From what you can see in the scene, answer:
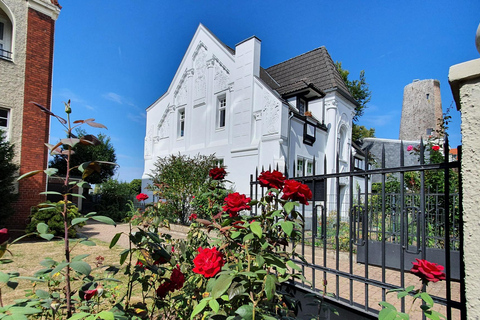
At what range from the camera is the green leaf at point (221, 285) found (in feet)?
3.94

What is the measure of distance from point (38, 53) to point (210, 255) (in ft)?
40.8

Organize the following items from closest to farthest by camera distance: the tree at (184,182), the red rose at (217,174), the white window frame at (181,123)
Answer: the red rose at (217,174)
the tree at (184,182)
the white window frame at (181,123)

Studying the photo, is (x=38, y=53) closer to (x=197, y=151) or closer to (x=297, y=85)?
(x=197, y=151)

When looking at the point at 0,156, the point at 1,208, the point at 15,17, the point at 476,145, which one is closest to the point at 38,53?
the point at 15,17

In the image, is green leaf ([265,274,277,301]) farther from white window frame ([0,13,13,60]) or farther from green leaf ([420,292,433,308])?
white window frame ([0,13,13,60])

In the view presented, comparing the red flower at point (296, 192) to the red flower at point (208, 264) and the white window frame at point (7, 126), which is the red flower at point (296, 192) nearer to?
the red flower at point (208, 264)

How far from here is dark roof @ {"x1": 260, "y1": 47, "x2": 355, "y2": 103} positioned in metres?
16.1

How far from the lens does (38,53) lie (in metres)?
10.1

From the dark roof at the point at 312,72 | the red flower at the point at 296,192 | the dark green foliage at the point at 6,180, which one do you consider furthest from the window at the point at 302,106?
the red flower at the point at 296,192

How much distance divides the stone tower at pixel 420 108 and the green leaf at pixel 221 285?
41802 millimetres

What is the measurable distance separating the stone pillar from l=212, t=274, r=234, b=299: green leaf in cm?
122

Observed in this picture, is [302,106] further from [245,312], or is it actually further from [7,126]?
[245,312]

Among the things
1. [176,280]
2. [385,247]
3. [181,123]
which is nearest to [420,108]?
[181,123]

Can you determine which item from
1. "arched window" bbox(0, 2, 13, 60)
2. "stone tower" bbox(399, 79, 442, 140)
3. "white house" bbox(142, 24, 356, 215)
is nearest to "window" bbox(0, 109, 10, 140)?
"arched window" bbox(0, 2, 13, 60)
